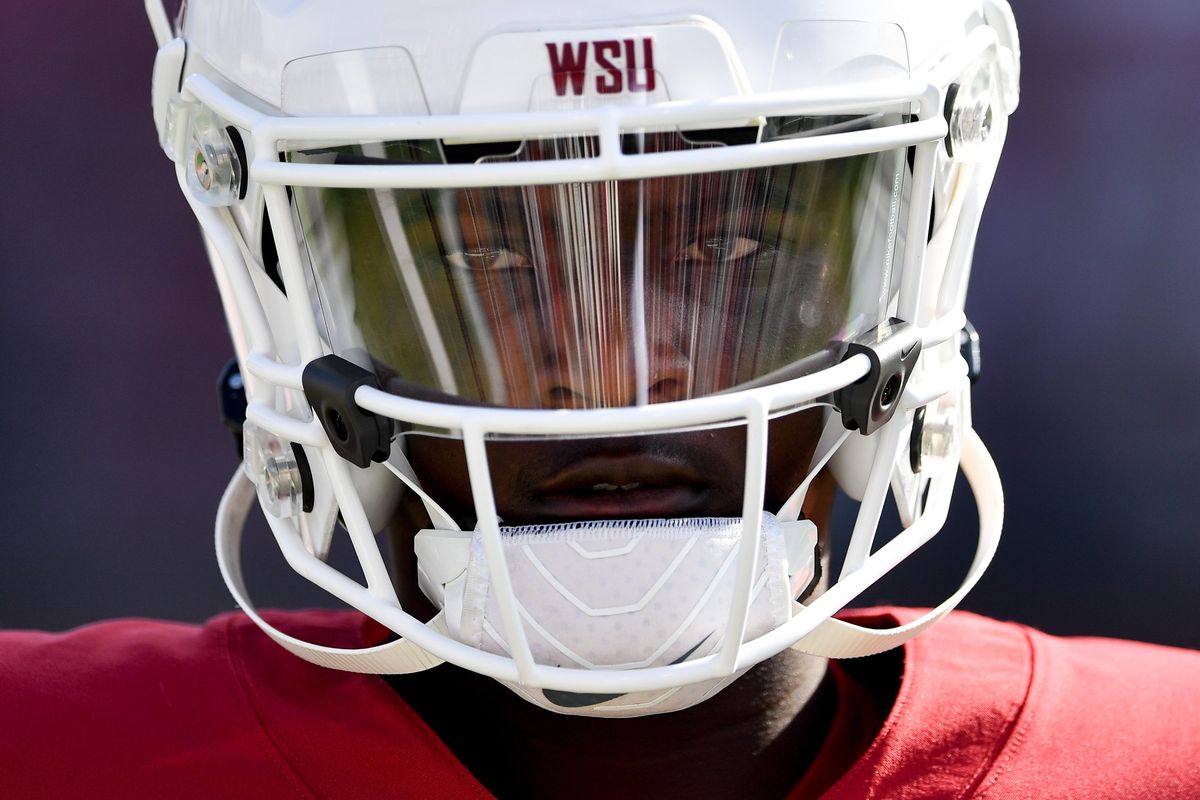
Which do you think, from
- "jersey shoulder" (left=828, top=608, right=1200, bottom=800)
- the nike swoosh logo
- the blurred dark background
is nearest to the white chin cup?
the nike swoosh logo

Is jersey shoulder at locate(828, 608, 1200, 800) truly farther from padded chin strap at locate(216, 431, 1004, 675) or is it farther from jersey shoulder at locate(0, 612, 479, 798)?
jersey shoulder at locate(0, 612, 479, 798)

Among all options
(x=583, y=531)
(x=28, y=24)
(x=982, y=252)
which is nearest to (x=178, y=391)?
(x=28, y=24)

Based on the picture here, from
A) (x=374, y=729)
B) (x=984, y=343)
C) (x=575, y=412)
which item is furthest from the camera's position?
(x=984, y=343)

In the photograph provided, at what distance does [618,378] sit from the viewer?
91cm

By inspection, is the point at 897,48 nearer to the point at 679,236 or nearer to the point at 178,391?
the point at 679,236

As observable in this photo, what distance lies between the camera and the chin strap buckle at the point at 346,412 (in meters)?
0.94

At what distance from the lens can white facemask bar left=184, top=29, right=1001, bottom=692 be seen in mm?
852

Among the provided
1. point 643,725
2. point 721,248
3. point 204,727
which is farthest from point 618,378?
point 204,727

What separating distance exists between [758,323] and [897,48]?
0.23 meters

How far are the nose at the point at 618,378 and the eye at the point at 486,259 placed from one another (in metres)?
0.07

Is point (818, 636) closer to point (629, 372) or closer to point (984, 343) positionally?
point (629, 372)

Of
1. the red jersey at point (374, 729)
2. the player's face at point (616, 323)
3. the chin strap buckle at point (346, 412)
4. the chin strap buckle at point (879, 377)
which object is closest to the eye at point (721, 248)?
the player's face at point (616, 323)

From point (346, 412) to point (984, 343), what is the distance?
1.56 m

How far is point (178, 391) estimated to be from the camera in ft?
7.76
